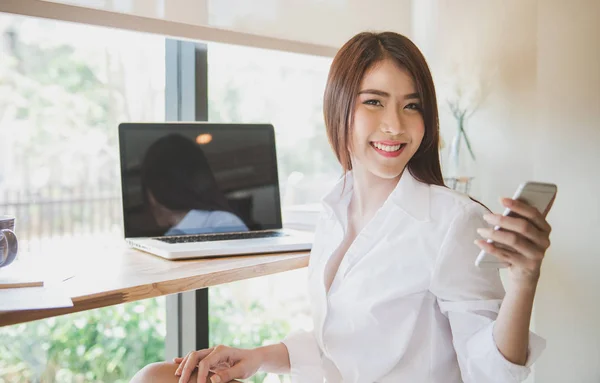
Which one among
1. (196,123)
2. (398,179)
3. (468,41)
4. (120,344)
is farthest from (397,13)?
(120,344)

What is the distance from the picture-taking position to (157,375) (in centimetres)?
106

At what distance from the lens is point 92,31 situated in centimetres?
160

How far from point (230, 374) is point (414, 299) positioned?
377 mm

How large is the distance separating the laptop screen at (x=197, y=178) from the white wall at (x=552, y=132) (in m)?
0.84

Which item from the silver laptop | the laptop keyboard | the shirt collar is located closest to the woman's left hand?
the shirt collar

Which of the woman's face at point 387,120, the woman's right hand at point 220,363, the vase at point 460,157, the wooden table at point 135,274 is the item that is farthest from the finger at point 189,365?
the vase at point 460,157

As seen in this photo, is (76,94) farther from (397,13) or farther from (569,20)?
(569,20)

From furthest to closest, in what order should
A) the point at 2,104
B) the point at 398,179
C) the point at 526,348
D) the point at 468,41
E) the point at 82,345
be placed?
the point at 468,41 < the point at 82,345 < the point at 2,104 < the point at 398,179 < the point at 526,348

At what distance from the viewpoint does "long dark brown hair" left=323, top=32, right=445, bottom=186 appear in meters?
1.11

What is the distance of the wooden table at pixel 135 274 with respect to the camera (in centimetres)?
90

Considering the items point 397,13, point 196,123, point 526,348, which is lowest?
point 526,348

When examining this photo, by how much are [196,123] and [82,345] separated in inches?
29.8

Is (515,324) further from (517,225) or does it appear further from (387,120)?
(387,120)

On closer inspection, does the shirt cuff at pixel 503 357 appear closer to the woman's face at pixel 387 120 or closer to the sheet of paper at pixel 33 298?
the woman's face at pixel 387 120
